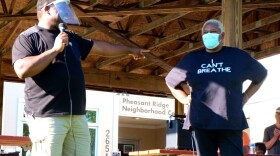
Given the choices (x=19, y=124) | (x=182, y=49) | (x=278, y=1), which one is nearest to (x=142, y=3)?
(x=278, y=1)

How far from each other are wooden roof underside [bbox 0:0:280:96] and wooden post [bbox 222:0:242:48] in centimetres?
152

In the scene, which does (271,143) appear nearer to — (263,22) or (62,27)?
(263,22)

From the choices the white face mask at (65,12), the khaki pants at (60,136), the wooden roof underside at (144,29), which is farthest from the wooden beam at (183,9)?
the khaki pants at (60,136)

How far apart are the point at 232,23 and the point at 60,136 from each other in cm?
452

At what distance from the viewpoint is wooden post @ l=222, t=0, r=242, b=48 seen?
777cm

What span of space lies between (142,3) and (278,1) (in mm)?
2313

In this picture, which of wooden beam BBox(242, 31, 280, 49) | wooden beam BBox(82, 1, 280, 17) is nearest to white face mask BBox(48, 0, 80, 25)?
wooden beam BBox(82, 1, 280, 17)

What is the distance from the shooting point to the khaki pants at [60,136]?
378cm

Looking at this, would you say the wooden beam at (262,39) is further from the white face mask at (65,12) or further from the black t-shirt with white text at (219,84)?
the white face mask at (65,12)

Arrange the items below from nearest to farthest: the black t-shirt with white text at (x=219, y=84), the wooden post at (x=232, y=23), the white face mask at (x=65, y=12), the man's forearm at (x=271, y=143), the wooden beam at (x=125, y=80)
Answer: the white face mask at (x=65, y=12)
the black t-shirt with white text at (x=219, y=84)
the wooden post at (x=232, y=23)
the man's forearm at (x=271, y=143)
the wooden beam at (x=125, y=80)

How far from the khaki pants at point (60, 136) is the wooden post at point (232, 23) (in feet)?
13.6

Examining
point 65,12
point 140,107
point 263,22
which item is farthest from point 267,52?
point 140,107

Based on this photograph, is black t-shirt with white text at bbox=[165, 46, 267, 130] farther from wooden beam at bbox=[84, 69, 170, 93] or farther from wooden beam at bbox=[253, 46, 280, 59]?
wooden beam at bbox=[84, 69, 170, 93]

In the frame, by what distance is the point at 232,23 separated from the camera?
7.93m
